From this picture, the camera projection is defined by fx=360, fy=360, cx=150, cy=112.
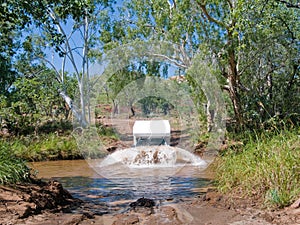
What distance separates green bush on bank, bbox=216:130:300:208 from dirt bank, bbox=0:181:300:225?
224 mm

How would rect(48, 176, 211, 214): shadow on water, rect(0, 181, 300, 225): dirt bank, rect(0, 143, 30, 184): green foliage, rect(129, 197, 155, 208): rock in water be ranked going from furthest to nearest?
rect(48, 176, 211, 214): shadow on water
rect(129, 197, 155, 208): rock in water
rect(0, 143, 30, 184): green foliage
rect(0, 181, 300, 225): dirt bank

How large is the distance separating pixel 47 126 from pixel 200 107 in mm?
8712

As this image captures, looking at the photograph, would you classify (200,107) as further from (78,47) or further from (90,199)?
(78,47)

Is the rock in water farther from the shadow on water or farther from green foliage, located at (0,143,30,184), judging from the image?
green foliage, located at (0,143,30,184)

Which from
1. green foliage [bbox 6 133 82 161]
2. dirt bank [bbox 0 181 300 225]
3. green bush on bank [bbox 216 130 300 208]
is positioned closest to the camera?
dirt bank [bbox 0 181 300 225]

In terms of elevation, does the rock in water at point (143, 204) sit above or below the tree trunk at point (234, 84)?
below

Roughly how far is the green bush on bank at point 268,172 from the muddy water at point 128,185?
0.79 m

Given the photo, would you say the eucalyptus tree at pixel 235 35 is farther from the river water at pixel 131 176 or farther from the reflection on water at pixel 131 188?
the reflection on water at pixel 131 188

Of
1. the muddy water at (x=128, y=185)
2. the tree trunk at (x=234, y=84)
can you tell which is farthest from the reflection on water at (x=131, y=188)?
the tree trunk at (x=234, y=84)

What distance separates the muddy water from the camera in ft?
18.5

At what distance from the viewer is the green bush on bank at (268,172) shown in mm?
4281

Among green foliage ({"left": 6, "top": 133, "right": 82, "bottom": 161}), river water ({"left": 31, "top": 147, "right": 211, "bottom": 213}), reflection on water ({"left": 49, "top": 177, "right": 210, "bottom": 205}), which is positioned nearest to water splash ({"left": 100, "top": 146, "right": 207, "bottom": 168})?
river water ({"left": 31, "top": 147, "right": 211, "bottom": 213})

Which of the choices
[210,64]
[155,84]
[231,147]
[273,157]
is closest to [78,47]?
[155,84]

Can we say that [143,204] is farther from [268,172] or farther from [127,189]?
[268,172]
